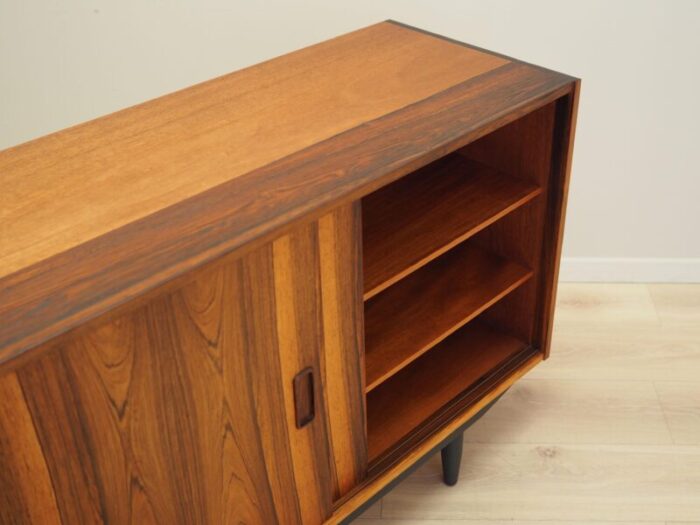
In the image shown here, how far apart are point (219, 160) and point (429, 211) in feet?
1.21

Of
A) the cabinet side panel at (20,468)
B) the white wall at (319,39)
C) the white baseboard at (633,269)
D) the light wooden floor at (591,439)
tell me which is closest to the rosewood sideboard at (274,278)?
the cabinet side panel at (20,468)

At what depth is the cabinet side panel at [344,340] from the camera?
1.02 m

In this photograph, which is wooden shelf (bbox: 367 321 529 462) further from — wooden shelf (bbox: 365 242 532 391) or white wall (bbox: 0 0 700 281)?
white wall (bbox: 0 0 700 281)

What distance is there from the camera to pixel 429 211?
1.29 m

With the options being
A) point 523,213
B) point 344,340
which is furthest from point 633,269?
point 344,340

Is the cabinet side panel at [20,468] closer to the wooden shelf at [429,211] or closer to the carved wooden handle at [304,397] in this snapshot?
the carved wooden handle at [304,397]

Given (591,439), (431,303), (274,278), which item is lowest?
(591,439)

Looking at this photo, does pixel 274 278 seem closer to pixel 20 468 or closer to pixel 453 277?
pixel 20 468

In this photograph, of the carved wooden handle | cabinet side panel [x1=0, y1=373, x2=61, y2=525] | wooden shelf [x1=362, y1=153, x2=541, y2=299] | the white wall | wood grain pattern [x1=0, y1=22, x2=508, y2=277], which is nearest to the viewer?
cabinet side panel [x1=0, y1=373, x2=61, y2=525]

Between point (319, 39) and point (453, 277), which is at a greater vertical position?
point (319, 39)

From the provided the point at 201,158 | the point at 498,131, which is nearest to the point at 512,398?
the point at 498,131

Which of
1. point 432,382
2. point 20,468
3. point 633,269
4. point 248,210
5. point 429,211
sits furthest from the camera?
point 633,269

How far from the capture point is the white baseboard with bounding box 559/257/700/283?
2035 millimetres

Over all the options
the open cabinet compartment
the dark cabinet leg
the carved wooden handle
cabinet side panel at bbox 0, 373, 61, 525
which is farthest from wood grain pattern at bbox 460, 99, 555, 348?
cabinet side panel at bbox 0, 373, 61, 525
